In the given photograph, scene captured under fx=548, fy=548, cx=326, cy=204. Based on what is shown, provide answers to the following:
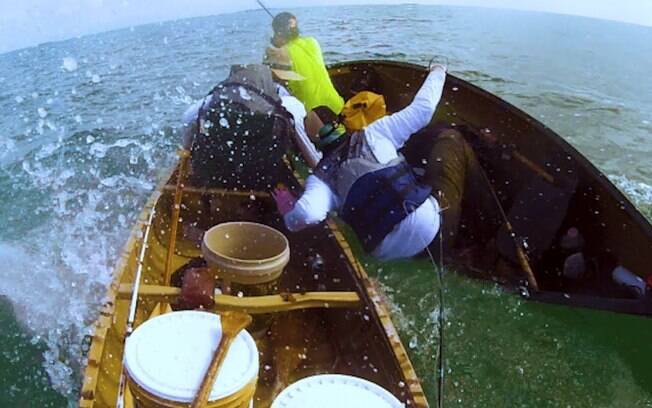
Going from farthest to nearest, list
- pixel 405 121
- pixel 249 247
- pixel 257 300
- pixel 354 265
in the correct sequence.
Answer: pixel 405 121 → pixel 354 265 → pixel 249 247 → pixel 257 300

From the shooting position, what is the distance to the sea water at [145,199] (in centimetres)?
431

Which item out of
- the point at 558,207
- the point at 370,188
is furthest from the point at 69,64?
the point at 558,207

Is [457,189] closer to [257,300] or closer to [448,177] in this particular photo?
[448,177]

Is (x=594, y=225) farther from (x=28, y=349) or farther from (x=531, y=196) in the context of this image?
(x=28, y=349)

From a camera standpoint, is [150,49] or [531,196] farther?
[150,49]

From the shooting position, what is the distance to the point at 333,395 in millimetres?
1824

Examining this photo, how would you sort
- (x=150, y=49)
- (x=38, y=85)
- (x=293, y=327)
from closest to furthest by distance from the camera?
(x=293, y=327) → (x=38, y=85) → (x=150, y=49)

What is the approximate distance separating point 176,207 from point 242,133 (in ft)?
2.80

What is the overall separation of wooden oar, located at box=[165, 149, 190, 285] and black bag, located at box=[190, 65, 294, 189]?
0.58 ft

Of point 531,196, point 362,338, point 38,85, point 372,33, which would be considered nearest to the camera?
point 362,338

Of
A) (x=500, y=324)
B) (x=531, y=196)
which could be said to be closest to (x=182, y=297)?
(x=500, y=324)

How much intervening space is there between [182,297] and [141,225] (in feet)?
4.71

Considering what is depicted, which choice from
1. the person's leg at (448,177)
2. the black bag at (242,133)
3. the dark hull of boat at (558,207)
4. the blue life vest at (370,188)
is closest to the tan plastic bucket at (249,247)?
the blue life vest at (370,188)

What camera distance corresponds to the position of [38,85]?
17.8 metres
